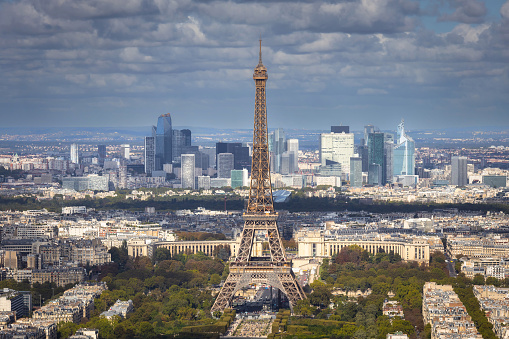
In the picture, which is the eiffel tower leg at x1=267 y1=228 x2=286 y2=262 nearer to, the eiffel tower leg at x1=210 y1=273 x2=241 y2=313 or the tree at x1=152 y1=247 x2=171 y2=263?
the eiffel tower leg at x1=210 y1=273 x2=241 y2=313

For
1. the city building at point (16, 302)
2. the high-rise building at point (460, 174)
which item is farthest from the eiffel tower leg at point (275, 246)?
the high-rise building at point (460, 174)

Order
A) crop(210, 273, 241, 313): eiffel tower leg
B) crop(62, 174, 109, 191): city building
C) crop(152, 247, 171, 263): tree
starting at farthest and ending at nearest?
crop(62, 174, 109, 191): city building
crop(152, 247, 171, 263): tree
crop(210, 273, 241, 313): eiffel tower leg

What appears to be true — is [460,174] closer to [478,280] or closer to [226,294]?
[478,280]

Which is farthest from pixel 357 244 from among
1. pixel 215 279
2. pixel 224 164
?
pixel 224 164

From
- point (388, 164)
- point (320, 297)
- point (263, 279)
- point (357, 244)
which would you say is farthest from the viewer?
point (388, 164)

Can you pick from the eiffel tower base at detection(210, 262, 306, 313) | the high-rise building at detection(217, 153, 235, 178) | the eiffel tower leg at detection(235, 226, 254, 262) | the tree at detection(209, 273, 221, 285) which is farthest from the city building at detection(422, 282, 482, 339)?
the high-rise building at detection(217, 153, 235, 178)

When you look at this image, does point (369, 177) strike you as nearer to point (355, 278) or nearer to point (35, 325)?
point (355, 278)
